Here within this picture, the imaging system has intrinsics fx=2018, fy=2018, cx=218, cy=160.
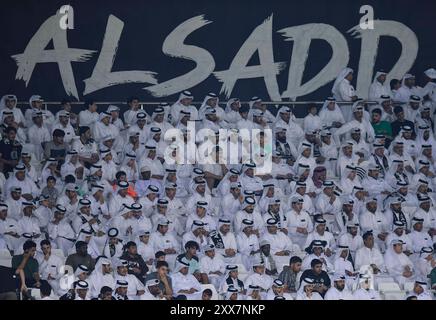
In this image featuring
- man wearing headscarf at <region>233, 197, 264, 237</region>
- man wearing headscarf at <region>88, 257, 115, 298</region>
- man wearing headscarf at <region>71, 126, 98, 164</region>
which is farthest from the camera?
man wearing headscarf at <region>71, 126, 98, 164</region>

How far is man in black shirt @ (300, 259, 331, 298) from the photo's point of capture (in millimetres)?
23219

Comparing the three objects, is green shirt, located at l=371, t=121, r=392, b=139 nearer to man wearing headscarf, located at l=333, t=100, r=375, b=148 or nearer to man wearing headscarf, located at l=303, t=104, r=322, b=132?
man wearing headscarf, located at l=333, t=100, r=375, b=148

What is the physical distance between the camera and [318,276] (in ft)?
76.6

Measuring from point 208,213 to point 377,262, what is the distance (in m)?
2.14

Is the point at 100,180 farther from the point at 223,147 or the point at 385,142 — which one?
the point at 385,142

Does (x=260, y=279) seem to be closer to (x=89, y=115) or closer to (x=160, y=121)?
(x=160, y=121)

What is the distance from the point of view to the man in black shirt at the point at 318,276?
2322 centimetres

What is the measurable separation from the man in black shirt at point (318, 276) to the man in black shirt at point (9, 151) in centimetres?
411

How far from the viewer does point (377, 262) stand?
2394cm

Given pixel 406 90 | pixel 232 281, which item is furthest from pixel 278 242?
pixel 406 90

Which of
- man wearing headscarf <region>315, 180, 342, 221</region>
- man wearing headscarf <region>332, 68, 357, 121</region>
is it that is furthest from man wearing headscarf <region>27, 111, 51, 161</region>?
man wearing headscarf <region>332, 68, 357, 121</region>

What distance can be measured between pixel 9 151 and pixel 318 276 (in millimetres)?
4405

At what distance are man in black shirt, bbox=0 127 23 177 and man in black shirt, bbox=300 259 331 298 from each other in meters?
4.11
